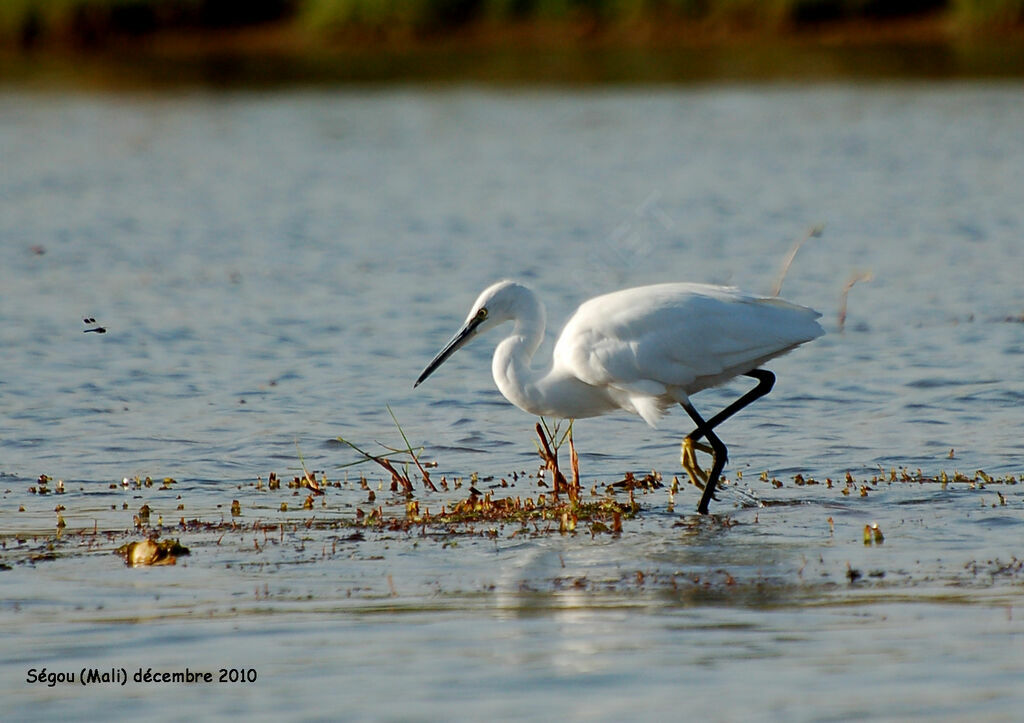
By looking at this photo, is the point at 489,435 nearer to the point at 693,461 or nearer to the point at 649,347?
the point at 693,461

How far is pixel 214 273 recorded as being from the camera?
15.4 meters

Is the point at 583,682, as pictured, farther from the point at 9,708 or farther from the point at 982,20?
the point at 982,20

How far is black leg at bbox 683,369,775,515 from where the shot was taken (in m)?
7.53

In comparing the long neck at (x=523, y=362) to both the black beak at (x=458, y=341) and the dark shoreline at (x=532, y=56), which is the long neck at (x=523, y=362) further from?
the dark shoreline at (x=532, y=56)

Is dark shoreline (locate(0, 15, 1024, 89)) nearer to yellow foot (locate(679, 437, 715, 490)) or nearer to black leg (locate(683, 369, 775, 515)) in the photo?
black leg (locate(683, 369, 775, 515))

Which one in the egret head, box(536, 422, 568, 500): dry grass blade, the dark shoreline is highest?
the dark shoreline

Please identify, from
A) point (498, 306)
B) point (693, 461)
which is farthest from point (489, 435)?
point (693, 461)

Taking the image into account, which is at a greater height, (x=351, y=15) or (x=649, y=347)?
(x=351, y=15)

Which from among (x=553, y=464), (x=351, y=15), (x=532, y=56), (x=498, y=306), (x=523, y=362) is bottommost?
(x=553, y=464)

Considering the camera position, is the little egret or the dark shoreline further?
the dark shoreline

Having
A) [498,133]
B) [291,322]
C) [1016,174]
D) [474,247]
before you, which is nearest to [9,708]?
[291,322]

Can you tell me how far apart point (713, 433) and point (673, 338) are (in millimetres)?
602

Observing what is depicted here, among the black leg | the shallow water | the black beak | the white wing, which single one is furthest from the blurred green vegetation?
the white wing

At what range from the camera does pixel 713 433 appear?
25.9 ft
